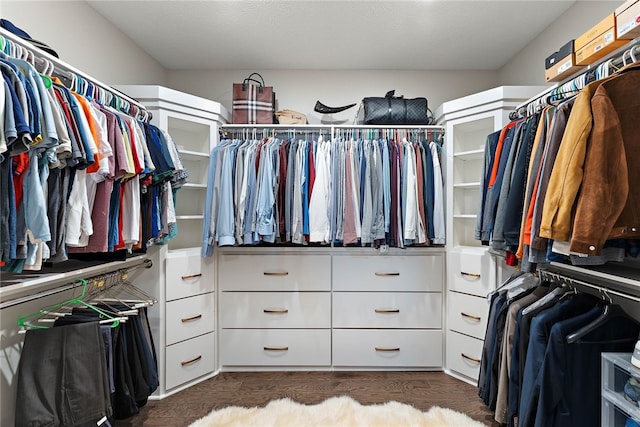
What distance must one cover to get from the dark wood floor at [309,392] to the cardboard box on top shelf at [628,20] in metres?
2.05

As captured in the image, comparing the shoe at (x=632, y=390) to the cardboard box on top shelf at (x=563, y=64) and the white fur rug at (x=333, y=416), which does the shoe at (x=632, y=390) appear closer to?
the white fur rug at (x=333, y=416)

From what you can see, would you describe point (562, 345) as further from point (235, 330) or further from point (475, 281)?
point (235, 330)

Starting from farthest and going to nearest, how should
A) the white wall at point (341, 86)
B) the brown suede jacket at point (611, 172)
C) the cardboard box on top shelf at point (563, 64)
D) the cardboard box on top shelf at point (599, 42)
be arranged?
the white wall at point (341, 86) → the cardboard box on top shelf at point (563, 64) → the cardboard box on top shelf at point (599, 42) → the brown suede jacket at point (611, 172)

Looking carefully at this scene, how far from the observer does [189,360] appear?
2.50 meters

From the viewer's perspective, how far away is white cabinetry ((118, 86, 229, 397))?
2.37m

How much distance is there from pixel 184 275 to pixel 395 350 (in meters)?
1.70

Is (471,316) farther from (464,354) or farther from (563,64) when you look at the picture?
(563,64)

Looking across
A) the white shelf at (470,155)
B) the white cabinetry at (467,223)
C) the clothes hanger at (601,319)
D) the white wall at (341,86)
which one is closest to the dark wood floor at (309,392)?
the white cabinetry at (467,223)

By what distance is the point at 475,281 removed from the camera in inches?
97.8

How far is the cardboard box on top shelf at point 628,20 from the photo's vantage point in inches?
52.6

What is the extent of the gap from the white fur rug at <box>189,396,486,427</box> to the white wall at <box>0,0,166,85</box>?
2.35 meters

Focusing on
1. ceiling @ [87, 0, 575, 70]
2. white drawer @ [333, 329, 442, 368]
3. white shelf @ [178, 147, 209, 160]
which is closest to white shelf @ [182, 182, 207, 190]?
white shelf @ [178, 147, 209, 160]

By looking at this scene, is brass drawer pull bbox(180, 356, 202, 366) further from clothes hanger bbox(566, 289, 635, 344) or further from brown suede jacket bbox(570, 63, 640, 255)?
brown suede jacket bbox(570, 63, 640, 255)

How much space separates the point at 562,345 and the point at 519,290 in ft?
1.78
